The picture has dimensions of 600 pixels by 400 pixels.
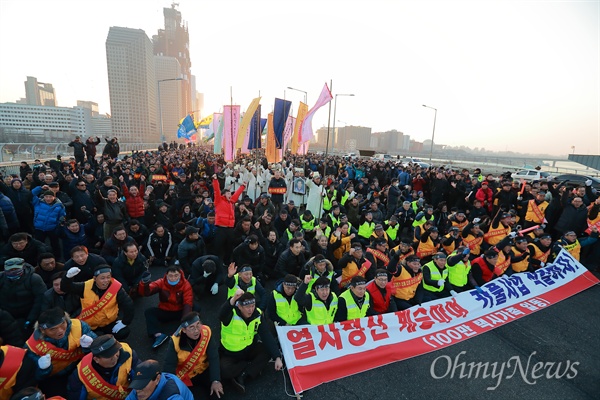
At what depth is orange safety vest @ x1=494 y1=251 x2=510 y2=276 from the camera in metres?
6.23

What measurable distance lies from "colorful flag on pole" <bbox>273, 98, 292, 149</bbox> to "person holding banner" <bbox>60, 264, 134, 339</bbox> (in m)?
8.12

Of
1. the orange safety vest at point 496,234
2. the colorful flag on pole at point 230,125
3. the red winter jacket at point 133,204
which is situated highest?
the colorful flag on pole at point 230,125

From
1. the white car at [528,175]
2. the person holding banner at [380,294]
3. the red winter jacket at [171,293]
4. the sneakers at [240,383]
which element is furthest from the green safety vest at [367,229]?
the white car at [528,175]

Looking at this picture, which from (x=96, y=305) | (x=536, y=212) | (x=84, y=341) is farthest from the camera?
(x=536, y=212)

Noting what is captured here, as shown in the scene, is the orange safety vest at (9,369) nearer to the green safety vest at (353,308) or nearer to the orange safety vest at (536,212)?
the green safety vest at (353,308)

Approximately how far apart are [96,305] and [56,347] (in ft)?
2.84

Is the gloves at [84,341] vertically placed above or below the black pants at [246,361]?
above

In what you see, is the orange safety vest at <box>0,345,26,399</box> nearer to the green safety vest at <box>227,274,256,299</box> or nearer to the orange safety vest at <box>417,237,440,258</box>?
the green safety vest at <box>227,274,256,299</box>

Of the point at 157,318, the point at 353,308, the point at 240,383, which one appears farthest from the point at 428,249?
the point at 157,318

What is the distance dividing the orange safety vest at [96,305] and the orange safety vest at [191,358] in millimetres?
1428

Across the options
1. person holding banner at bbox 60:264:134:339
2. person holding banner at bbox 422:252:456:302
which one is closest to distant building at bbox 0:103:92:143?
person holding banner at bbox 60:264:134:339

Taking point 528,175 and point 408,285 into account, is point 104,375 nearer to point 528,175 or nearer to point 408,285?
point 408,285

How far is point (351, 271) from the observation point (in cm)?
584

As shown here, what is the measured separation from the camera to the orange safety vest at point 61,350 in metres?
3.24
